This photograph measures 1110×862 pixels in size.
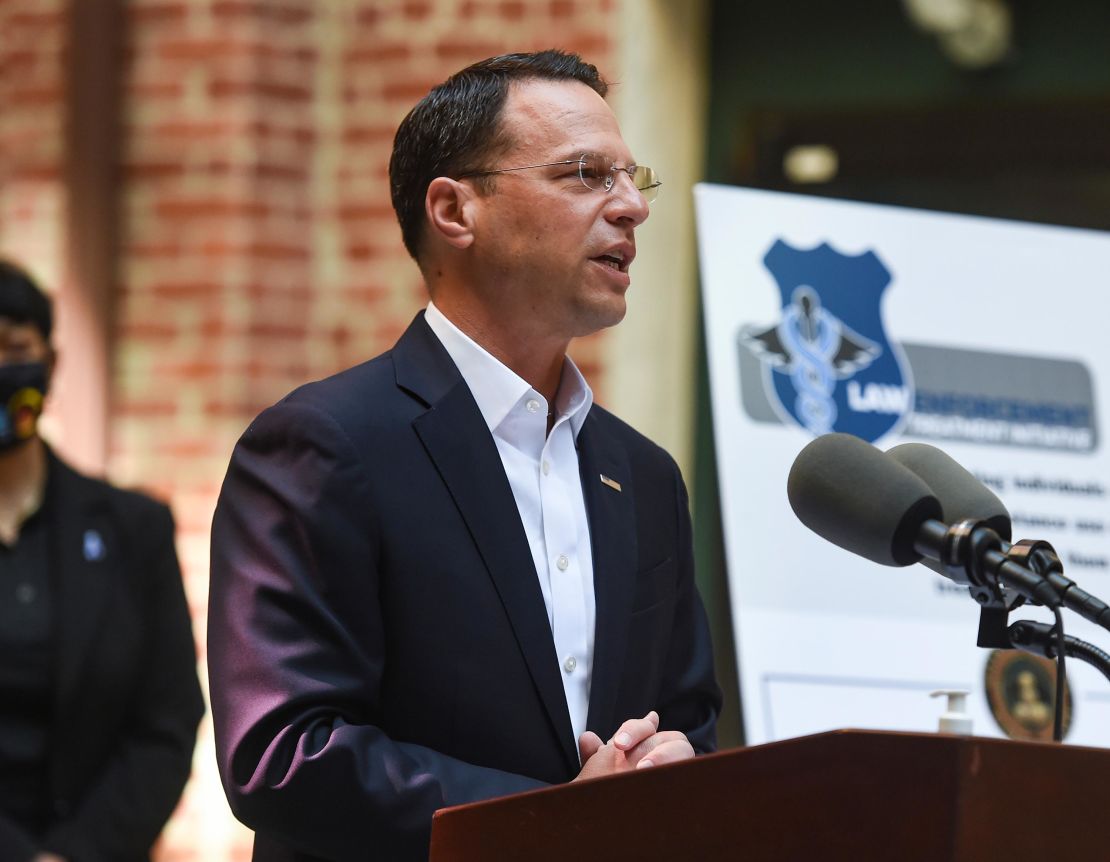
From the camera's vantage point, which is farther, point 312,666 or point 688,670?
point 688,670

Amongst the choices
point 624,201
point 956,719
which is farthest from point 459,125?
point 956,719

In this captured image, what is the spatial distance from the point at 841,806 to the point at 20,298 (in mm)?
2667

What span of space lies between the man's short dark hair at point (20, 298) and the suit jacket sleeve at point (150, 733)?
0.47 meters

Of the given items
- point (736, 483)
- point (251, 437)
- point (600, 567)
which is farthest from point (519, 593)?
point (736, 483)

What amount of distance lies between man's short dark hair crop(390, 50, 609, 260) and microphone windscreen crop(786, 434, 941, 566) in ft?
2.44

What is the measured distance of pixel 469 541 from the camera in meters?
2.18

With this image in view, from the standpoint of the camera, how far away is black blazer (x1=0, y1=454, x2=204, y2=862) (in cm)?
342

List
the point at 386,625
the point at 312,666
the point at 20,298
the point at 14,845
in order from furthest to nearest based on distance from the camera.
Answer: the point at 20,298
the point at 14,845
the point at 386,625
the point at 312,666

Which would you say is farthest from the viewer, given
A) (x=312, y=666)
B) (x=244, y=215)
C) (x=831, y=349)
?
(x=244, y=215)

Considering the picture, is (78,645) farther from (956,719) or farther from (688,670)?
(956,719)

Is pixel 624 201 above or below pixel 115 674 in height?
above

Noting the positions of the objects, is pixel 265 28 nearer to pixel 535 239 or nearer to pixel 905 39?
pixel 905 39

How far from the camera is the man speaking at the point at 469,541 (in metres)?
2.01

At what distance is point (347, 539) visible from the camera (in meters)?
2.08
